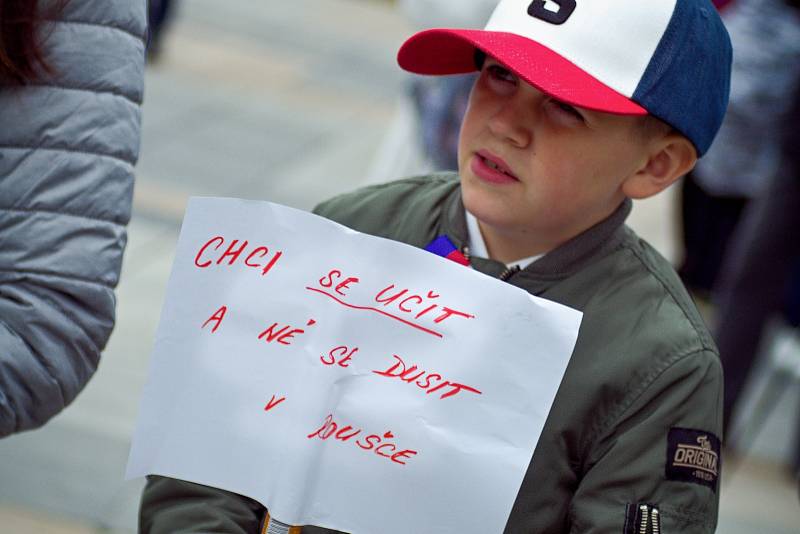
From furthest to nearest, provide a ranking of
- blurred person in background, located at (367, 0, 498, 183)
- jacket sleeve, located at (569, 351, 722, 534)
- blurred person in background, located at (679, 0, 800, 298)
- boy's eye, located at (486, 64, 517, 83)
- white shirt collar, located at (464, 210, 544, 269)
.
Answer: blurred person in background, located at (679, 0, 800, 298)
blurred person in background, located at (367, 0, 498, 183)
white shirt collar, located at (464, 210, 544, 269)
boy's eye, located at (486, 64, 517, 83)
jacket sleeve, located at (569, 351, 722, 534)

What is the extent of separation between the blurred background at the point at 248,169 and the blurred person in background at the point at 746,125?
34 centimetres

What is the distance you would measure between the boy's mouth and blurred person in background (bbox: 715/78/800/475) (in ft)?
7.94

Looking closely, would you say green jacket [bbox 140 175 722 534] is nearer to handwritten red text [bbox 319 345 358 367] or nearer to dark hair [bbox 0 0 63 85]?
handwritten red text [bbox 319 345 358 367]

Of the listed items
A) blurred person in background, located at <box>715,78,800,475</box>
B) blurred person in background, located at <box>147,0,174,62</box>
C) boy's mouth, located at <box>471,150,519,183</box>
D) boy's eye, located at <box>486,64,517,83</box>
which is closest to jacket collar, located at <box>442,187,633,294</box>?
boy's mouth, located at <box>471,150,519,183</box>

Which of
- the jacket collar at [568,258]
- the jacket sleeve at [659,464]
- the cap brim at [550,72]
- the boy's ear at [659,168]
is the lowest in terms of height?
the jacket sleeve at [659,464]

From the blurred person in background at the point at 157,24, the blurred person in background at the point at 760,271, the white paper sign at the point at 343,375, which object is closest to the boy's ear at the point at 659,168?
the white paper sign at the point at 343,375

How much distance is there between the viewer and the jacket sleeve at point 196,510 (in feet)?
5.72

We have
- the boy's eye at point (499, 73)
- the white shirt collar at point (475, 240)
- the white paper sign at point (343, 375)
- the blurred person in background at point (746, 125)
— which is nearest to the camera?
the white paper sign at point (343, 375)

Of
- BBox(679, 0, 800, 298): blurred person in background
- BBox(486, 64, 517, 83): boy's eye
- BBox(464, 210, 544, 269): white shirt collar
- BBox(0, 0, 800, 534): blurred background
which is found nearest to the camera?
BBox(486, 64, 517, 83): boy's eye

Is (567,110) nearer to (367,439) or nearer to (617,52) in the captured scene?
(617,52)

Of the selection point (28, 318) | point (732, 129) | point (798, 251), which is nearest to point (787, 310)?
point (732, 129)

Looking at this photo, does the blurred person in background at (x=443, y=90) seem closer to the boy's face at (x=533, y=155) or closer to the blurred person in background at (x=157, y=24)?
the boy's face at (x=533, y=155)

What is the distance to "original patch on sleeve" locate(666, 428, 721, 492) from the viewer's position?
1.67 m

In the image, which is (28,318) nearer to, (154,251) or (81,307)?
(81,307)
